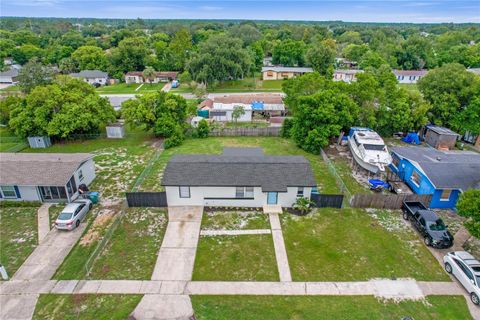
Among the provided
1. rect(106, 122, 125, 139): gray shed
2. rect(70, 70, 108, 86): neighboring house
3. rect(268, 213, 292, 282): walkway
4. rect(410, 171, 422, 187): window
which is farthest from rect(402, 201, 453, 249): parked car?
rect(70, 70, 108, 86): neighboring house

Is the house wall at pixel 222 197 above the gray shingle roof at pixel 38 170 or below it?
below

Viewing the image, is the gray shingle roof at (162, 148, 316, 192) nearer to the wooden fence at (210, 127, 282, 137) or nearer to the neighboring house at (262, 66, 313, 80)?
the wooden fence at (210, 127, 282, 137)

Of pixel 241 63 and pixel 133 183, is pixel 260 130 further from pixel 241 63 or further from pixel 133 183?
pixel 241 63

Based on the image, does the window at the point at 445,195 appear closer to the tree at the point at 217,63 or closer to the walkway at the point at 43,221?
the walkway at the point at 43,221

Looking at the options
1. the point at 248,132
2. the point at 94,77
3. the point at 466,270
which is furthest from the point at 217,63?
the point at 466,270

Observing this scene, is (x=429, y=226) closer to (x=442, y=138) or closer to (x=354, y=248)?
(x=354, y=248)

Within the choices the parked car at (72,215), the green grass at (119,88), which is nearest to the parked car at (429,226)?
the parked car at (72,215)

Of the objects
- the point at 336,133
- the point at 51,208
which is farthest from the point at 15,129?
the point at 336,133
